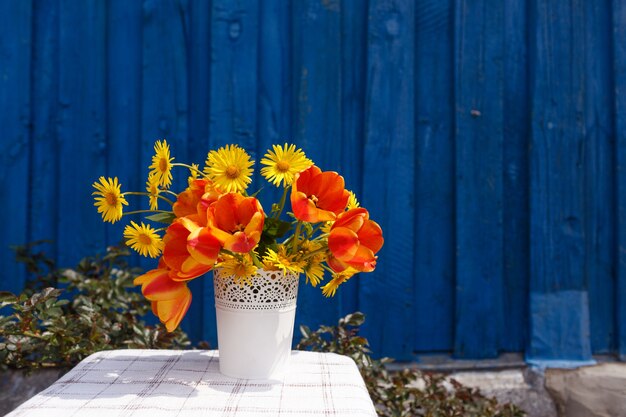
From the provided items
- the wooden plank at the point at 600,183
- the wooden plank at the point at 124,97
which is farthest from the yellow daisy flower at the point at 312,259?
the wooden plank at the point at 600,183

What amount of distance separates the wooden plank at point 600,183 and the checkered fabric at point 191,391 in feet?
5.14

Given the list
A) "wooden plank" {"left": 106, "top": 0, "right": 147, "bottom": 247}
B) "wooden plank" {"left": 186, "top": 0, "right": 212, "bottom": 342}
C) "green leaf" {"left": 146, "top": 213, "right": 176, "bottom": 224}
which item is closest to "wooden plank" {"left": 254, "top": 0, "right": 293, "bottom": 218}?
"wooden plank" {"left": 186, "top": 0, "right": 212, "bottom": 342}

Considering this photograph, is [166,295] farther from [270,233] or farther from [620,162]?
[620,162]

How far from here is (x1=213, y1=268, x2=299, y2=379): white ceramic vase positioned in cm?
139

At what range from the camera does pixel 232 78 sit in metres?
2.65

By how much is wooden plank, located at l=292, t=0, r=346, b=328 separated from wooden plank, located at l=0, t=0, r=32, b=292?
0.94m

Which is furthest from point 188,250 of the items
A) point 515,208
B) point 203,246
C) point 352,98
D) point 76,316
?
point 515,208

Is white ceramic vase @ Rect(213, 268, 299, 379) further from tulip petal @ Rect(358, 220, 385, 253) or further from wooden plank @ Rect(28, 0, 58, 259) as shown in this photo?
wooden plank @ Rect(28, 0, 58, 259)

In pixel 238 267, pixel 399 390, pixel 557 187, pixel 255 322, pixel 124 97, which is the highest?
pixel 124 97

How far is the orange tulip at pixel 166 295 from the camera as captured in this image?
138 centimetres

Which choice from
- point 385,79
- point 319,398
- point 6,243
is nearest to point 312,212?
point 319,398

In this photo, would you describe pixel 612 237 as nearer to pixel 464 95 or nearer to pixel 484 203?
pixel 484 203

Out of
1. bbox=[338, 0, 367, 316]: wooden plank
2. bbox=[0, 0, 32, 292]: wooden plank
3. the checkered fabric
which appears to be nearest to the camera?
the checkered fabric

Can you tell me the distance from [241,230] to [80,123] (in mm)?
1509
